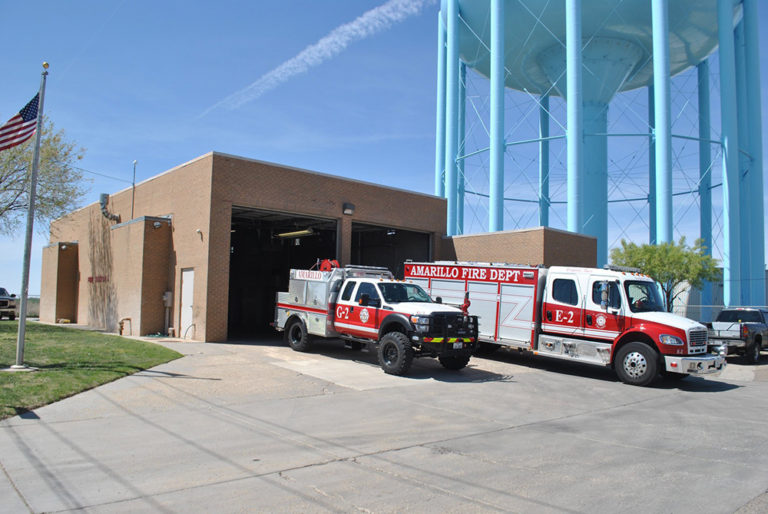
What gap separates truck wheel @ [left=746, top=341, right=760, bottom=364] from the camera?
18.4 m

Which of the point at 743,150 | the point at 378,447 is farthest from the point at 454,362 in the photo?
the point at 743,150

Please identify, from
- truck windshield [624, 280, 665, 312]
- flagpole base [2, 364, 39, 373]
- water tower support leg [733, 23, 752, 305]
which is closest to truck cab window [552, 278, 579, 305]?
truck windshield [624, 280, 665, 312]

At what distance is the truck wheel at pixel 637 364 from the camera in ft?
40.8

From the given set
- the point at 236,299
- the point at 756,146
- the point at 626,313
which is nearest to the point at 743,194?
the point at 756,146

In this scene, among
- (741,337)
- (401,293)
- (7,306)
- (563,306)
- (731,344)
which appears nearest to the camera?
(401,293)

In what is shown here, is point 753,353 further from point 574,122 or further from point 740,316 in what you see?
point 574,122

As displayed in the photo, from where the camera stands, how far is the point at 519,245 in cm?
2206

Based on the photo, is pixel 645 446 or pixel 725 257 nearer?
pixel 645 446

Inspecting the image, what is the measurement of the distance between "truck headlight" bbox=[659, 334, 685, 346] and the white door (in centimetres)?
1389

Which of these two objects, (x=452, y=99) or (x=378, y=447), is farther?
(x=452, y=99)

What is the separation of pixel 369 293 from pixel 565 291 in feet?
16.3

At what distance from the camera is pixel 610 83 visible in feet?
115

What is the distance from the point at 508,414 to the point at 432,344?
3266mm

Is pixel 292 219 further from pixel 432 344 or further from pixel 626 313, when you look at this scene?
pixel 626 313
